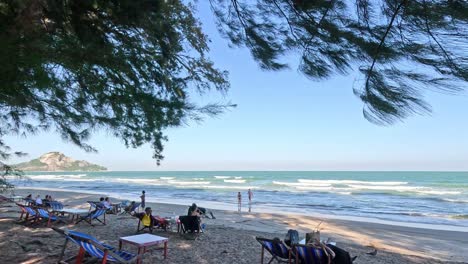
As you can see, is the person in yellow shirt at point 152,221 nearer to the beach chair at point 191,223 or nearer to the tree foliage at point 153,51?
the beach chair at point 191,223

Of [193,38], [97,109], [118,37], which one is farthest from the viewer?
[193,38]

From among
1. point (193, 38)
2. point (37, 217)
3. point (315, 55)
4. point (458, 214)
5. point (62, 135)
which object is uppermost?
point (193, 38)

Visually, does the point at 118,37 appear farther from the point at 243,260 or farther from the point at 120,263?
the point at 243,260

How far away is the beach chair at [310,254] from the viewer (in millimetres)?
5129

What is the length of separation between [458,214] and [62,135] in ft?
68.2

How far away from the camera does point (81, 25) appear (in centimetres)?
319

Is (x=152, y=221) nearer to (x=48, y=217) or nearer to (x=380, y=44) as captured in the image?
(x=48, y=217)

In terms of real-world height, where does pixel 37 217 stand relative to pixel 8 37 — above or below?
Result: below

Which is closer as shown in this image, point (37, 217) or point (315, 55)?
point (315, 55)

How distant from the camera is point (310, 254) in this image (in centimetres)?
527

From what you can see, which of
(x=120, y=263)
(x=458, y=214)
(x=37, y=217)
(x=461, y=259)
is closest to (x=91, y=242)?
(x=120, y=263)

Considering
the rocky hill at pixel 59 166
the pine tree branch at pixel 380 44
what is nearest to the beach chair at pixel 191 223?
the pine tree branch at pixel 380 44

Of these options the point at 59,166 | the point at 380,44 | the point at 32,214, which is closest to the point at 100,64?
the point at 380,44

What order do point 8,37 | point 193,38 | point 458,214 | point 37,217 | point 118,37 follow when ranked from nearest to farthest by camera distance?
1. point 8,37
2. point 118,37
3. point 193,38
4. point 37,217
5. point 458,214
